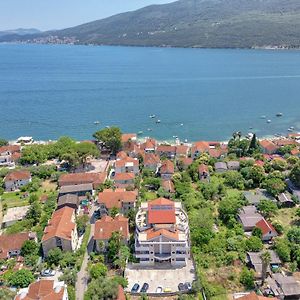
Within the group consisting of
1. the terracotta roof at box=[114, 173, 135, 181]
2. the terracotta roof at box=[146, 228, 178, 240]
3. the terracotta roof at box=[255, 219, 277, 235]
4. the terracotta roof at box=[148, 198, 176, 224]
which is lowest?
the terracotta roof at box=[255, 219, 277, 235]

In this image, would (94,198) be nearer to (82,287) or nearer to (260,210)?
(82,287)

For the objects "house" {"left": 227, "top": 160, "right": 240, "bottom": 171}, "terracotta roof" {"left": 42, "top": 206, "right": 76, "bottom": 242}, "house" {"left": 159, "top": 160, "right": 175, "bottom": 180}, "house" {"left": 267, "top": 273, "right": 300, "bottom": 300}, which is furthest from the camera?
"house" {"left": 227, "top": 160, "right": 240, "bottom": 171}

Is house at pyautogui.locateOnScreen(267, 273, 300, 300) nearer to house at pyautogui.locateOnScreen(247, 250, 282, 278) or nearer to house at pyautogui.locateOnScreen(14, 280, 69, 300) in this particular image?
house at pyautogui.locateOnScreen(247, 250, 282, 278)

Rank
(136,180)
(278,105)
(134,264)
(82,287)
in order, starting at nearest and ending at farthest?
1. (82,287)
2. (134,264)
3. (136,180)
4. (278,105)

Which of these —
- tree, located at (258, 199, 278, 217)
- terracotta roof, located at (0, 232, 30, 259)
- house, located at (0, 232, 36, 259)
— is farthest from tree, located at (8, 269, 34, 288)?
tree, located at (258, 199, 278, 217)

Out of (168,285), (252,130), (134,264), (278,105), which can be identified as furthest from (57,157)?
(278,105)

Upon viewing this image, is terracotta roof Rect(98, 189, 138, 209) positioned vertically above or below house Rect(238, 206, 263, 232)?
above
